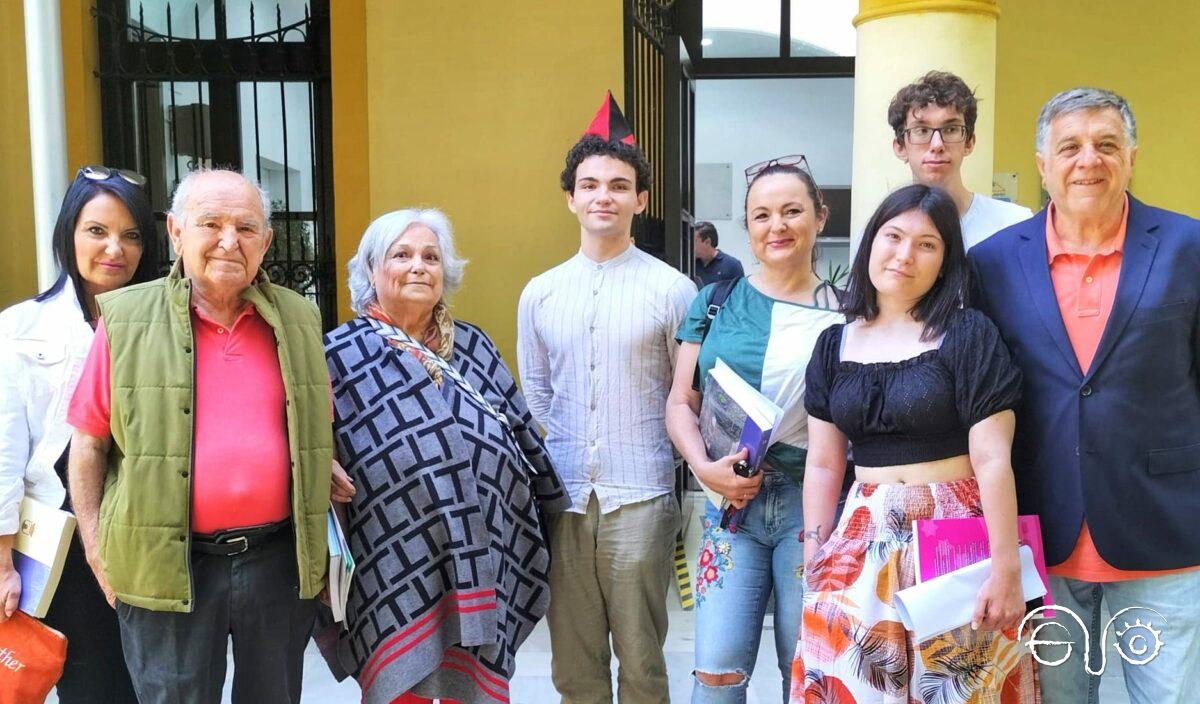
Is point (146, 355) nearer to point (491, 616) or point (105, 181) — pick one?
point (105, 181)

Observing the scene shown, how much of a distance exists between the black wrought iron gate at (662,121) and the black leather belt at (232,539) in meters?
2.80

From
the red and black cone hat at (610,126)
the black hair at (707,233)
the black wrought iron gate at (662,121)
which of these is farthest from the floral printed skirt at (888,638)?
the black hair at (707,233)

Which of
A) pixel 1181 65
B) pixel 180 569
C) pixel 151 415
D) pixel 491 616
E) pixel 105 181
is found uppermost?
pixel 1181 65

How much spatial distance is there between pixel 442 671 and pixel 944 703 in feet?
4.06

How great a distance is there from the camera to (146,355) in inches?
90.7

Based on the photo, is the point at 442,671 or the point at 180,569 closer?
the point at 180,569

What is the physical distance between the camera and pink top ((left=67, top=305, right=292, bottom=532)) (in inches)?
91.2

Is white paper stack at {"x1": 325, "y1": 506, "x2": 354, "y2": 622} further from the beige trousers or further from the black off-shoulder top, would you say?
the black off-shoulder top

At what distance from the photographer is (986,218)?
280 centimetres

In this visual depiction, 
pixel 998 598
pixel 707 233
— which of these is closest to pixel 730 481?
pixel 998 598

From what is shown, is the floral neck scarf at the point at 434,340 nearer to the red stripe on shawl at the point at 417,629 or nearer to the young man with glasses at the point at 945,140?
the red stripe on shawl at the point at 417,629

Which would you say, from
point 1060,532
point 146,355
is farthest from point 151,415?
point 1060,532

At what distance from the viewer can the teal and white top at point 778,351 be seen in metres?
2.69

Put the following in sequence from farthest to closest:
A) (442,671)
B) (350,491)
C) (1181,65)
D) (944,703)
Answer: (1181,65), (442,671), (350,491), (944,703)
